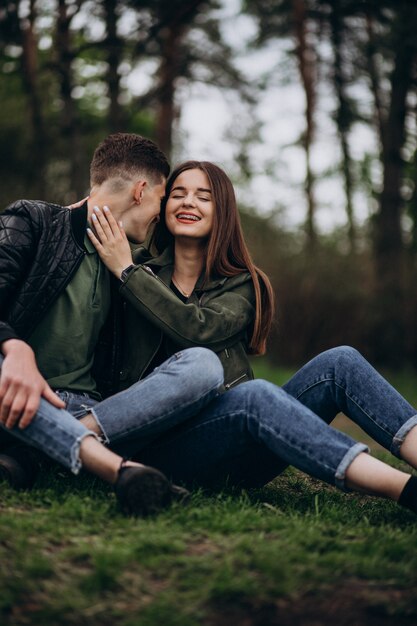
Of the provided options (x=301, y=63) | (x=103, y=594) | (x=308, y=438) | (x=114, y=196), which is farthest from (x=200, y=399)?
(x=301, y=63)

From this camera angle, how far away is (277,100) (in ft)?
48.8

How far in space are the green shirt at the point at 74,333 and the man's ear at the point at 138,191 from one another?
38 cm

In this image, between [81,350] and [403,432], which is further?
[81,350]

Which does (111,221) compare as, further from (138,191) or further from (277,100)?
(277,100)

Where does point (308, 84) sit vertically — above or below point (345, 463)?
above

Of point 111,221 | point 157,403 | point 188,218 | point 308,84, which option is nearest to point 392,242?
point 308,84

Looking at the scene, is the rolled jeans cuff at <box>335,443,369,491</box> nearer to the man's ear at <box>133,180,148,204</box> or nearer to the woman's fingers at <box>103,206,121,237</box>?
the woman's fingers at <box>103,206,121,237</box>

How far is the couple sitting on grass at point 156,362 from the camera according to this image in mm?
2801

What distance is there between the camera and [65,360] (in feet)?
10.4

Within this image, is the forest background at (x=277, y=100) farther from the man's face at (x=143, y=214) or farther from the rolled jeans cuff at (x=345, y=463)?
the rolled jeans cuff at (x=345, y=463)

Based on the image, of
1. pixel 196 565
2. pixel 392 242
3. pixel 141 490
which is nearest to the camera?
pixel 196 565

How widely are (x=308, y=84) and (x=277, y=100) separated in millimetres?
877

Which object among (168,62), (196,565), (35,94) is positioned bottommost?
(196,565)

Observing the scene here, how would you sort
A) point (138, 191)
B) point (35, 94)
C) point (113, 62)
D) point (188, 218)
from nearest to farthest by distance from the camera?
point (138, 191) → point (188, 218) → point (113, 62) → point (35, 94)
